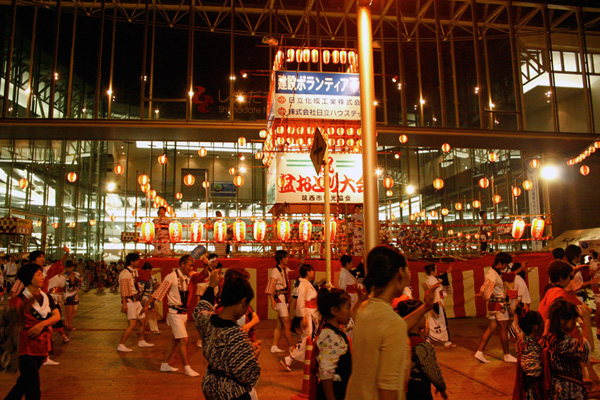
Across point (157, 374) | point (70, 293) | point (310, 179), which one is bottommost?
point (157, 374)

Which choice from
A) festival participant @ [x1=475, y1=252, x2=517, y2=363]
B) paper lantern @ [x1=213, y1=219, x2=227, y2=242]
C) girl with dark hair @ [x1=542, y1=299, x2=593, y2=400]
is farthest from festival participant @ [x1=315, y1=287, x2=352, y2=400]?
paper lantern @ [x1=213, y1=219, x2=227, y2=242]

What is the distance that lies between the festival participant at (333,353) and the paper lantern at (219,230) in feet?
32.4

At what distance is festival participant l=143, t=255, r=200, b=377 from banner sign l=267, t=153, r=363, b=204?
200 inches

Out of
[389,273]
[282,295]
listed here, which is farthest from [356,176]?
[389,273]

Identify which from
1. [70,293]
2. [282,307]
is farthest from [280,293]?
[70,293]

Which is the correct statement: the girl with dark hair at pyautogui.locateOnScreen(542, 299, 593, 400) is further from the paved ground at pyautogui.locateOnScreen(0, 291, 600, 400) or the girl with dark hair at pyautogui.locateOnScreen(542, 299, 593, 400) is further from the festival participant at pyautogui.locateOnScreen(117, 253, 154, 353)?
the festival participant at pyautogui.locateOnScreen(117, 253, 154, 353)

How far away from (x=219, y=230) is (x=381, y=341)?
36.8ft

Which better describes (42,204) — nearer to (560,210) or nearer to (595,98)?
(560,210)

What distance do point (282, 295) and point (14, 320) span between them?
5143 mm

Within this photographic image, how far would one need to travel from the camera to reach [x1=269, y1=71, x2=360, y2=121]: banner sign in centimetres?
1190

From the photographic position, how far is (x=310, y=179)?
12000 mm

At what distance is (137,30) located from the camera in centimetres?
2178

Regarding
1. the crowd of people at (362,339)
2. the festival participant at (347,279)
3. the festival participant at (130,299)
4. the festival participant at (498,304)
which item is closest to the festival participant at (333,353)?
the crowd of people at (362,339)

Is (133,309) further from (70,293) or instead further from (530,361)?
(530,361)
